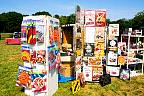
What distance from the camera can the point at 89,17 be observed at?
38.0ft

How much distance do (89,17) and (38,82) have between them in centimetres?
410

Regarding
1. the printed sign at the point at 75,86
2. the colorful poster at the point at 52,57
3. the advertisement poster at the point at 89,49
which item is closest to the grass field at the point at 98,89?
the printed sign at the point at 75,86

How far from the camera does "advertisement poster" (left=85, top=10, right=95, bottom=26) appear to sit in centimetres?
1154

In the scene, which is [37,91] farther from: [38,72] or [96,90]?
[96,90]

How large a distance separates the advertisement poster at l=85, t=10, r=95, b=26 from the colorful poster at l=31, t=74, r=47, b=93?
12.4ft

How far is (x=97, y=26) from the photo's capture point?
38.2 ft

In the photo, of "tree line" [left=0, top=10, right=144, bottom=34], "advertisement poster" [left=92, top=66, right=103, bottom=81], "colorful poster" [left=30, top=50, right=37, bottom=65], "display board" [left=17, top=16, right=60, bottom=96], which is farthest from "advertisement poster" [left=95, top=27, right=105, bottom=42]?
"tree line" [left=0, top=10, right=144, bottom=34]

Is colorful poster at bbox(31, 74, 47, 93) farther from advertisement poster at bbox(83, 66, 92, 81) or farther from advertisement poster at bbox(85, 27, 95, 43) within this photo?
advertisement poster at bbox(85, 27, 95, 43)

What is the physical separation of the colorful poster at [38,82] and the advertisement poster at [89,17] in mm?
3773

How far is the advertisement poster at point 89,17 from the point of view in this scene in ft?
37.9

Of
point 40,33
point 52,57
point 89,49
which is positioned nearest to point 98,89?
point 89,49

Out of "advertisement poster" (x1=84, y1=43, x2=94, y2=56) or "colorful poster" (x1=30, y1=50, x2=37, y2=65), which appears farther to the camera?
"advertisement poster" (x1=84, y1=43, x2=94, y2=56)

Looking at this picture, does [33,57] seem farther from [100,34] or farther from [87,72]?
[100,34]

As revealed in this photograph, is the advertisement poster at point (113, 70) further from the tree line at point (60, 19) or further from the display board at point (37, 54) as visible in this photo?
the tree line at point (60, 19)
